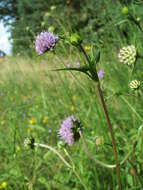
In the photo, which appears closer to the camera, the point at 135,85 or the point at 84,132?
the point at 135,85

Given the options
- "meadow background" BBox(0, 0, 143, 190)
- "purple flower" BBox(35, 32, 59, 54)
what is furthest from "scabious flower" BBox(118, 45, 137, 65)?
"purple flower" BBox(35, 32, 59, 54)

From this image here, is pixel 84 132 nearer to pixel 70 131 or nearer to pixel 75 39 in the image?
pixel 70 131

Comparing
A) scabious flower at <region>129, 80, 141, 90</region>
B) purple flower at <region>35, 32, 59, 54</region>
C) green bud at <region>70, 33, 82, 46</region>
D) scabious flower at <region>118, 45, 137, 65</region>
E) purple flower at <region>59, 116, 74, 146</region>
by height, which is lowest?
purple flower at <region>59, 116, 74, 146</region>

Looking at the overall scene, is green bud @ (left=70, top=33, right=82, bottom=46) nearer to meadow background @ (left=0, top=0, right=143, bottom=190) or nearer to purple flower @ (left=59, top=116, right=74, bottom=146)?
meadow background @ (left=0, top=0, right=143, bottom=190)

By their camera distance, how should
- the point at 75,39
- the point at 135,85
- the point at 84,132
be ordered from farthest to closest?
1. the point at 84,132
2. the point at 135,85
3. the point at 75,39

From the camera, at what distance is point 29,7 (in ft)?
35.0

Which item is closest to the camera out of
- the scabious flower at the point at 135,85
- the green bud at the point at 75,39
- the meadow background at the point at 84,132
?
the green bud at the point at 75,39

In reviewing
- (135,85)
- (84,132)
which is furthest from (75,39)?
(84,132)

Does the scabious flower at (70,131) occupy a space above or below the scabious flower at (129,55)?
below

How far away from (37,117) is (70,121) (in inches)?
40.1

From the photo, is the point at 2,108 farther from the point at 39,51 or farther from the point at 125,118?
the point at 39,51

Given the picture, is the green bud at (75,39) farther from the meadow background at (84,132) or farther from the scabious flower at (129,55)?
the scabious flower at (129,55)

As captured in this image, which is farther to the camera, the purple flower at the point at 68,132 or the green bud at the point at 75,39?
the purple flower at the point at 68,132

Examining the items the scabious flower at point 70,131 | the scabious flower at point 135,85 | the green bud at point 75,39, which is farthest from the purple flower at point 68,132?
the green bud at point 75,39
